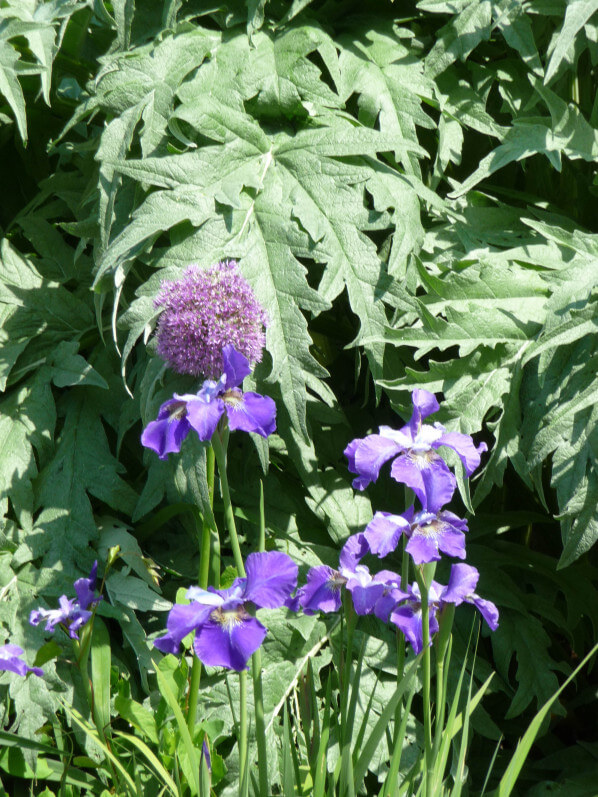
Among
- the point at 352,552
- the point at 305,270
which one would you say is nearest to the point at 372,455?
the point at 352,552

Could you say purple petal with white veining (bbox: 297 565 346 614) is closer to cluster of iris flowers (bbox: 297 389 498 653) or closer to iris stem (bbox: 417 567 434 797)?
cluster of iris flowers (bbox: 297 389 498 653)

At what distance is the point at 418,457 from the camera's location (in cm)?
82

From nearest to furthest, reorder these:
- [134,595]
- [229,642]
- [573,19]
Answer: [229,642] < [573,19] < [134,595]

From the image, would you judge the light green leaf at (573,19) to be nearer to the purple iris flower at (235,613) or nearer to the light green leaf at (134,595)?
the purple iris flower at (235,613)

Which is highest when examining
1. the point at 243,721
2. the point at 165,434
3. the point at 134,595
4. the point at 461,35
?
the point at 461,35

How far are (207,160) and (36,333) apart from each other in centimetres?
50

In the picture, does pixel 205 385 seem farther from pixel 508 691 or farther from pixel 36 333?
pixel 508 691

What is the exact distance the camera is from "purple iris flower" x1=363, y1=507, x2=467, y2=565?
77 cm

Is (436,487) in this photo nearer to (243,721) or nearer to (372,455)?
(372,455)

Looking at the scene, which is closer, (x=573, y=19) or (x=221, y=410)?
(x=221, y=410)

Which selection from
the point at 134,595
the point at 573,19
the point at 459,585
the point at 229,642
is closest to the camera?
the point at 229,642

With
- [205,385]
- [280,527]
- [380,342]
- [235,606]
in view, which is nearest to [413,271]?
[380,342]

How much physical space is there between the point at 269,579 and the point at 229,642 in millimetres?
70

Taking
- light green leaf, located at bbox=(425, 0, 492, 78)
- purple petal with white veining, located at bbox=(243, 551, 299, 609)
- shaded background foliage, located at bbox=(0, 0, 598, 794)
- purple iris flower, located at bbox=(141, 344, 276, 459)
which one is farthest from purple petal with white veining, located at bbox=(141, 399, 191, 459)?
light green leaf, located at bbox=(425, 0, 492, 78)
